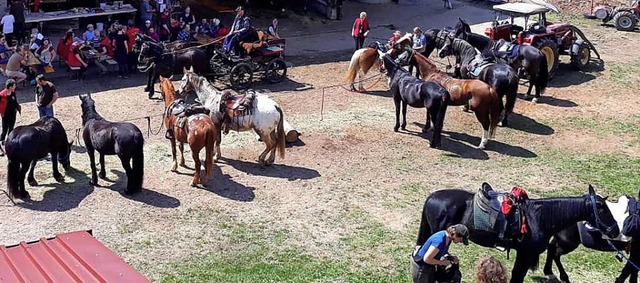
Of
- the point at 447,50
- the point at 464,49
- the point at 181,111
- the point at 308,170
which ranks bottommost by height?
the point at 308,170

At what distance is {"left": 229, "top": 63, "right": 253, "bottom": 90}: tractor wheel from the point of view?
18188mm

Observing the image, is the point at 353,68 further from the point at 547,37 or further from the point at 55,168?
the point at 55,168

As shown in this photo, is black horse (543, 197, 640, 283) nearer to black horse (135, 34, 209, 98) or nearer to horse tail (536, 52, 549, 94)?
horse tail (536, 52, 549, 94)

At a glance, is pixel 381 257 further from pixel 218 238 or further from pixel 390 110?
pixel 390 110

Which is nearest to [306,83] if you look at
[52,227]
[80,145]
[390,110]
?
[390,110]

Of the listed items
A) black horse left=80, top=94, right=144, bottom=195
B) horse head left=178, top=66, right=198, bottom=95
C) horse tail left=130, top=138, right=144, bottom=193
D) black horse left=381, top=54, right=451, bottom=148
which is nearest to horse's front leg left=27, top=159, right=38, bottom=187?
black horse left=80, top=94, right=144, bottom=195

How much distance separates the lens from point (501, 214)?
31.3 feet

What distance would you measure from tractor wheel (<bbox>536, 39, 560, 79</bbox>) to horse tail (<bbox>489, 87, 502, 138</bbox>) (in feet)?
15.7

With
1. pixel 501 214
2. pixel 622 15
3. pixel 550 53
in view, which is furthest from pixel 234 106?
pixel 622 15

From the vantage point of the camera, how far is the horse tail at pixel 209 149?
1279 centimetres

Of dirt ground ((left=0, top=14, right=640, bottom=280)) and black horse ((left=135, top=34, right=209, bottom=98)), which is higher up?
black horse ((left=135, top=34, right=209, bottom=98))

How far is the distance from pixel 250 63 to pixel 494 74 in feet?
16.9

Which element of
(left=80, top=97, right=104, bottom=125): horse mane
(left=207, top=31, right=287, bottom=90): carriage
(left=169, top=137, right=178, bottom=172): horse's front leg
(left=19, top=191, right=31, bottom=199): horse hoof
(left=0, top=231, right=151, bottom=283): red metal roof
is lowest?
(left=19, top=191, right=31, bottom=199): horse hoof

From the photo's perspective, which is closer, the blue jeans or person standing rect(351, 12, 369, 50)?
the blue jeans
